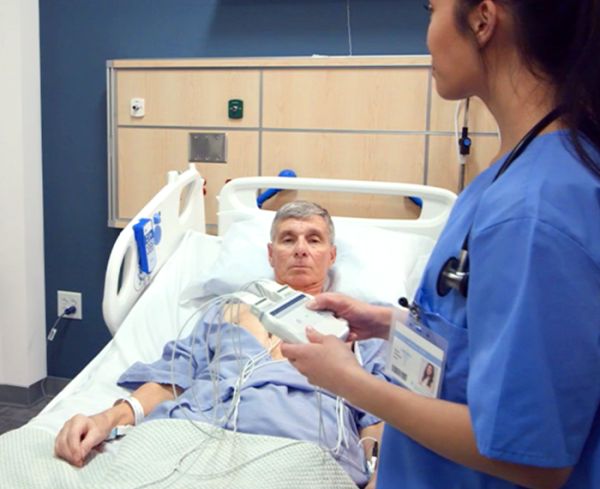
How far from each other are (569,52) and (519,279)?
0.91 ft

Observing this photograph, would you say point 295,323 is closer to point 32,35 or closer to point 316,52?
point 316,52

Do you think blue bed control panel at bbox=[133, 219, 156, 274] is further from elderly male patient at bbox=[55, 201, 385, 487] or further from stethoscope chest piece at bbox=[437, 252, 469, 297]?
stethoscope chest piece at bbox=[437, 252, 469, 297]

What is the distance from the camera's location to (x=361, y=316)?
100cm

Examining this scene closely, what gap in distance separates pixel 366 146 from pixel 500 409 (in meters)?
1.98

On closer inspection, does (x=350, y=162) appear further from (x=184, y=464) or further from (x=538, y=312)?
(x=538, y=312)

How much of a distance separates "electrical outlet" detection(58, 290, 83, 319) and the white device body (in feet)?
7.72

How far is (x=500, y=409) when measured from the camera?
1.97 feet

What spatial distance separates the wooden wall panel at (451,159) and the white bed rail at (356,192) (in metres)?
0.23

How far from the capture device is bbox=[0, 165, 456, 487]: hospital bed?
1.76 meters

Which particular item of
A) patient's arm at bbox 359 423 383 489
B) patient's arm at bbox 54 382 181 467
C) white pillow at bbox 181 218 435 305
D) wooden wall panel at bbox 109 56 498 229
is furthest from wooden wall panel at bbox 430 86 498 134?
patient's arm at bbox 54 382 181 467

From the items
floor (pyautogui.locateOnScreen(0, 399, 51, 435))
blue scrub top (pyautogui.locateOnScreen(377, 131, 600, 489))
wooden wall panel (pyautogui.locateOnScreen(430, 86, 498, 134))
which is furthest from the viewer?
floor (pyautogui.locateOnScreen(0, 399, 51, 435))

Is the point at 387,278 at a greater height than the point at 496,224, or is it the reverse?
the point at 496,224

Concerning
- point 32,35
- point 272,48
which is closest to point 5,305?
point 32,35

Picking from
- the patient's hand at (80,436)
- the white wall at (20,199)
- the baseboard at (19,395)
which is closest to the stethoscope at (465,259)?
the patient's hand at (80,436)
